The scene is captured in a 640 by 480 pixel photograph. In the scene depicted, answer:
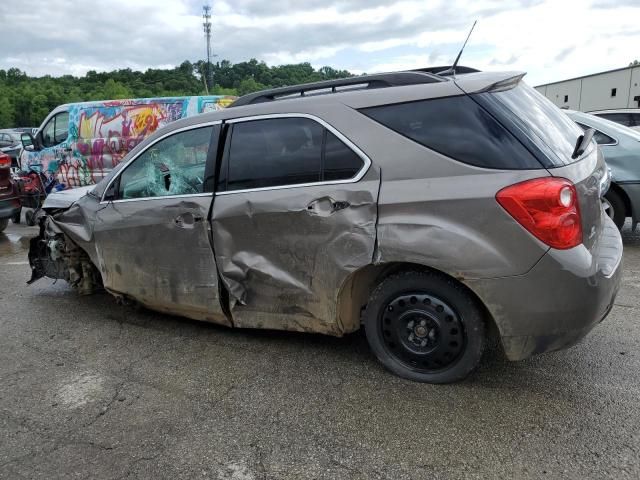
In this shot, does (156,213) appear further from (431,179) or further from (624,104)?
(624,104)

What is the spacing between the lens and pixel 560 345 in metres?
2.71

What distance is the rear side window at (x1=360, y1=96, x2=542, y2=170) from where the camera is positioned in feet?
8.77

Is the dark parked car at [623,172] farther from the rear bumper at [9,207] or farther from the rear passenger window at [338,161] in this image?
the rear bumper at [9,207]

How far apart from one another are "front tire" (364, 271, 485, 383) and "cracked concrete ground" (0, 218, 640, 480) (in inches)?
5.1

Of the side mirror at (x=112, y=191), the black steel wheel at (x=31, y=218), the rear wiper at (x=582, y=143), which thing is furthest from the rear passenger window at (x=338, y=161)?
the black steel wheel at (x=31, y=218)

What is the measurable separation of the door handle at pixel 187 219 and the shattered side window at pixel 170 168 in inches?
6.5

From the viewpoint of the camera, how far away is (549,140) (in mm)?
2818

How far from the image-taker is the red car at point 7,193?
7.97 metres

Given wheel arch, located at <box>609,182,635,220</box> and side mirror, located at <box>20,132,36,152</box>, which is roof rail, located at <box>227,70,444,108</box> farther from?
side mirror, located at <box>20,132,36,152</box>

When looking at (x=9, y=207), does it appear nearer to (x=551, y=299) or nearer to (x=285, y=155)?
(x=285, y=155)

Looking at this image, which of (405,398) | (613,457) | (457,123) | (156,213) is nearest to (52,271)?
(156,213)

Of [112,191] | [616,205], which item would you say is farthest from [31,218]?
[616,205]

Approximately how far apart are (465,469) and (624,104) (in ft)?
147

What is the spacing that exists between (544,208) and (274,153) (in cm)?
163
